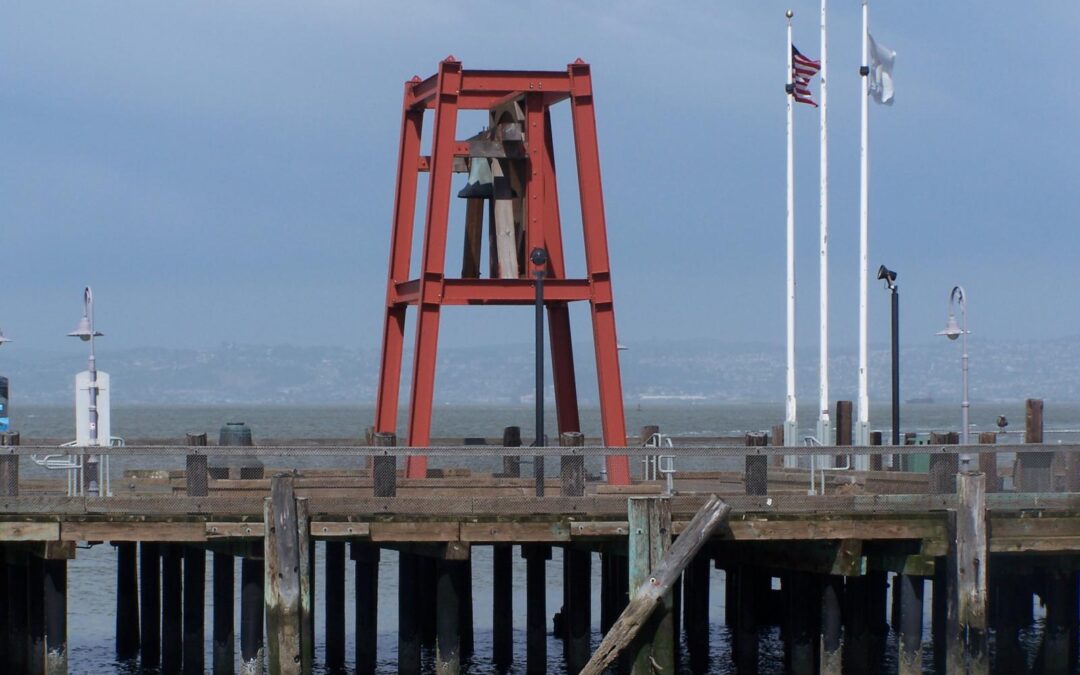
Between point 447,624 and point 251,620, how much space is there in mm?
2734

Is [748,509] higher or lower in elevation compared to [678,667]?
higher

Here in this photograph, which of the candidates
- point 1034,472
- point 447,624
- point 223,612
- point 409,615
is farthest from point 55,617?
point 1034,472

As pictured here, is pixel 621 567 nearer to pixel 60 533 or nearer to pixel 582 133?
pixel 582 133

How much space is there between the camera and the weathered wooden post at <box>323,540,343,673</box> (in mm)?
31094

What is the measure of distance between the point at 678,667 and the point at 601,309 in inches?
273

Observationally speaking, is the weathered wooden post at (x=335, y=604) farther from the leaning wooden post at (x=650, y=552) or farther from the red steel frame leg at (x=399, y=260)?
the leaning wooden post at (x=650, y=552)

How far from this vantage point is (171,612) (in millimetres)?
30188

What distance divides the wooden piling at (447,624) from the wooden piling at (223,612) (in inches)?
152

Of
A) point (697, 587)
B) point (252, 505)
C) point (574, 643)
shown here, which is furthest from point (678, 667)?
point (252, 505)

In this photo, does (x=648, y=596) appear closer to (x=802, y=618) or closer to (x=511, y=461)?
(x=802, y=618)

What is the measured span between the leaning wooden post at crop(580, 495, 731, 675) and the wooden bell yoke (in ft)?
23.7

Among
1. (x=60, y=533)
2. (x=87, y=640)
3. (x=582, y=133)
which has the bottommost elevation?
(x=87, y=640)

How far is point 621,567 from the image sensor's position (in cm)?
3278

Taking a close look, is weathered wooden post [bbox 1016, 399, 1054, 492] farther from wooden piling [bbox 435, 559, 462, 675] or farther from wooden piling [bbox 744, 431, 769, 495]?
wooden piling [bbox 435, 559, 462, 675]
